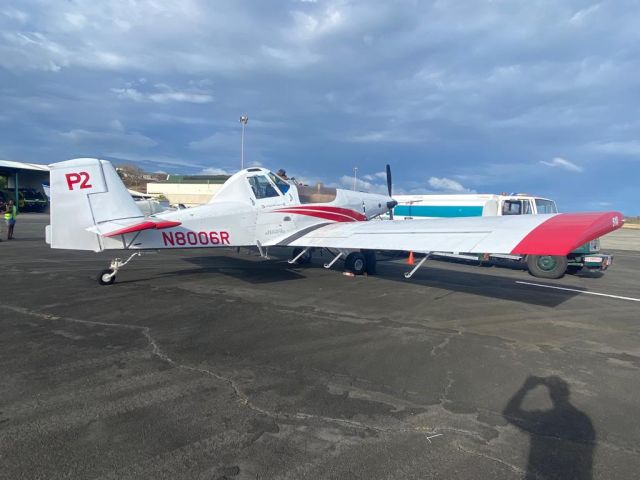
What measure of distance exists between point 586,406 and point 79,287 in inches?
384

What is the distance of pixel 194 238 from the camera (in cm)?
955

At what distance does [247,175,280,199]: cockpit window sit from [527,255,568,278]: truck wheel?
29.6 ft

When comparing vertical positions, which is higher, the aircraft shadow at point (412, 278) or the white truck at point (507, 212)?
the white truck at point (507, 212)

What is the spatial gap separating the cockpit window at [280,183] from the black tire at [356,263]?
2818 millimetres

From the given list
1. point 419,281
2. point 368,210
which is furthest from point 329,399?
point 368,210

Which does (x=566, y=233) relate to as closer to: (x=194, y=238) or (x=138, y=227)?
(x=194, y=238)

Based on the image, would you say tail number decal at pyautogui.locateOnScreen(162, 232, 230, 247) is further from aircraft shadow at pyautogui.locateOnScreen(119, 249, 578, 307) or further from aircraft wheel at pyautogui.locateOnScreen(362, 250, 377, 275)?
aircraft wheel at pyautogui.locateOnScreen(362, 250, 377, 275)

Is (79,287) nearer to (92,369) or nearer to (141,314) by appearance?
(141,314)

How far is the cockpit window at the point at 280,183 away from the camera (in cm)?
1120

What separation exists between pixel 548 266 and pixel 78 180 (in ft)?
45.8

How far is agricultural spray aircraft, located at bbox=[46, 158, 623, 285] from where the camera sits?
6113 mm

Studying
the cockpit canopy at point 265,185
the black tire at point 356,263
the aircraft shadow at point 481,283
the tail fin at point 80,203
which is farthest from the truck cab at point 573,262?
the tail fin at point 80,203

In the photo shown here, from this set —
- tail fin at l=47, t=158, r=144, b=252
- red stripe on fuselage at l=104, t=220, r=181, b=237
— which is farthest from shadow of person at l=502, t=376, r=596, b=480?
tail fin at l=47, t=158, r=144, b=252

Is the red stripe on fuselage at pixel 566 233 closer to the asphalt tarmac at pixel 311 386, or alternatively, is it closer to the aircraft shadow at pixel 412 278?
the asphalt tarmac at pixel 311 386
